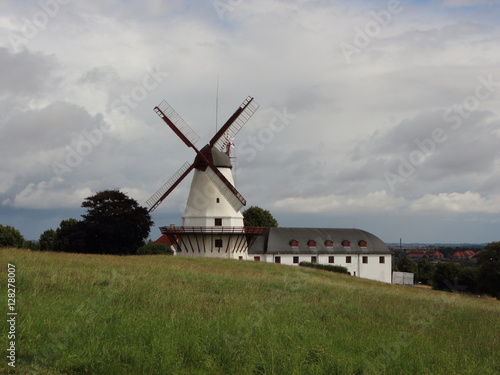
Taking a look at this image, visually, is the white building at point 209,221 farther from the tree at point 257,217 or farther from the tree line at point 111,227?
the tree at point 257,217

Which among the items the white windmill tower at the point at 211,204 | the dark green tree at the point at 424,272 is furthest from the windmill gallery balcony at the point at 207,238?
the dark green tree at the point at 424,272

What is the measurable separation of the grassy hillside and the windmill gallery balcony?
96.4 ft

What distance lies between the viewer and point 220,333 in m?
9.37

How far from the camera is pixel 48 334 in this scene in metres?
8.48

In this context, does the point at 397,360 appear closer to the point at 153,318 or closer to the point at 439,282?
the point at 153,318

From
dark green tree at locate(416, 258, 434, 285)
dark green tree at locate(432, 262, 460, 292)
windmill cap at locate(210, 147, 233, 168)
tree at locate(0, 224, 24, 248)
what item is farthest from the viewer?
dark green tree at locate(416, 258, 434, 285)

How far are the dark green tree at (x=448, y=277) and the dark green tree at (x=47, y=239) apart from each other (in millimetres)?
55661

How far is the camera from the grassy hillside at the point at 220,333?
7.96 meters

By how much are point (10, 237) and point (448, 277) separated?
59783 mm

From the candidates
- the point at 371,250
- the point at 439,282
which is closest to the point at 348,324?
the point at 371,250

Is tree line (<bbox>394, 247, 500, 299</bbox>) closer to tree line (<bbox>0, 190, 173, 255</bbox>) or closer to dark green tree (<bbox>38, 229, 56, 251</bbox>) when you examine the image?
tree line (<bbox>0, 190, 173, 255</bbox>)

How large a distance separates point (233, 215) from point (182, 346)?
36.7 m

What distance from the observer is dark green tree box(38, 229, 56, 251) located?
2422 inches

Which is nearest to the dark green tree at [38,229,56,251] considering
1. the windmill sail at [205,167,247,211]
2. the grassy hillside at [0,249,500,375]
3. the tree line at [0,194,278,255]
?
the tree line at [0,194,278,255]
